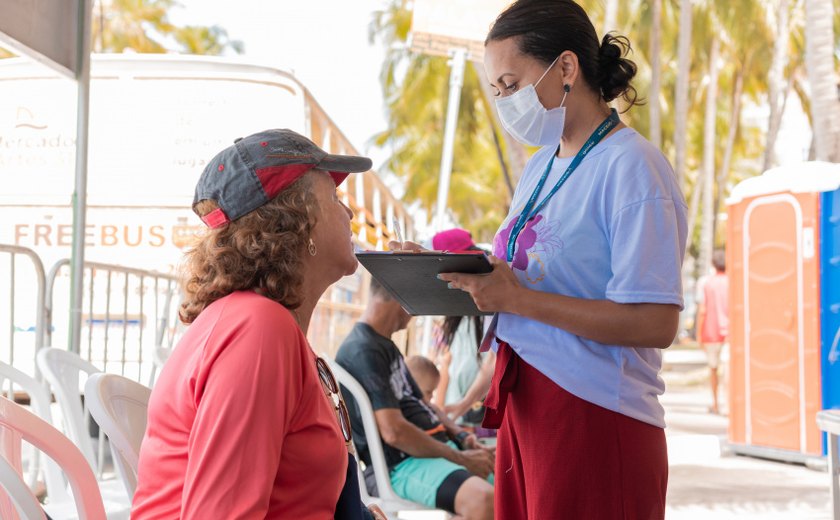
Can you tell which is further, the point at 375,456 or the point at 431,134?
the point at 431,134

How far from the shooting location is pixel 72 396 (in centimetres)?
273

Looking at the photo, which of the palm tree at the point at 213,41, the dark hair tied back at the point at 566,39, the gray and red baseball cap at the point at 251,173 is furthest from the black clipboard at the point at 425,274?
the palm tree at the point at 213,41

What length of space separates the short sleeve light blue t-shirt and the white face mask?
0.14m

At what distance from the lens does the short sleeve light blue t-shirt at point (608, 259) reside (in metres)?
1.78

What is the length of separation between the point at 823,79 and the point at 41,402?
9371 mm

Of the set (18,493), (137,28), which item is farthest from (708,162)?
(18,493)

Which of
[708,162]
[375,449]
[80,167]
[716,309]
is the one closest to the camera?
[375,449]

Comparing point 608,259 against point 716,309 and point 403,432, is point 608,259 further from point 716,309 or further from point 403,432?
point 716,309

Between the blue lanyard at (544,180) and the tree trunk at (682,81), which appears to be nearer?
the blue lanyard at (544,180)

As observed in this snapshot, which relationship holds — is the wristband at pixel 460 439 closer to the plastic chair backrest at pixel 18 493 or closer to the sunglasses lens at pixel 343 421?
the sunglasses lens at pixel 343 421

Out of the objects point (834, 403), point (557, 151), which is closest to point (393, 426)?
point (557, 151)

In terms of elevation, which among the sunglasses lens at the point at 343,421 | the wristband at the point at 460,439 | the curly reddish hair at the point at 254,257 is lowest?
the wristband at the point at 460,439

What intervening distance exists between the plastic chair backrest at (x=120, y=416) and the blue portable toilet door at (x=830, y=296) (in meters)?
6.50

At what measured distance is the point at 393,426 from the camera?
11.1 feet
